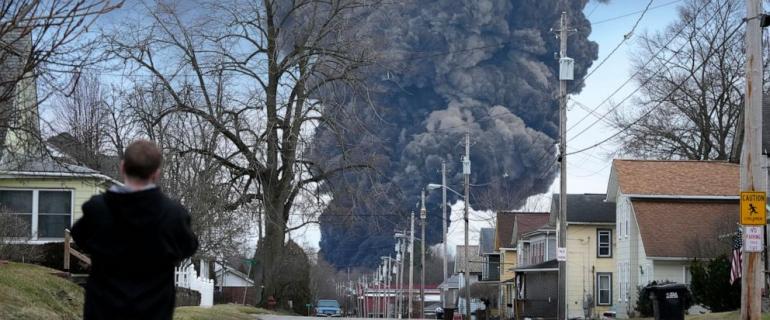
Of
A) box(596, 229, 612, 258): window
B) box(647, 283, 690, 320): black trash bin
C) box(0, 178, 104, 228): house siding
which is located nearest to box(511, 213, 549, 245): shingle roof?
box(596, 229, 612, 258): window

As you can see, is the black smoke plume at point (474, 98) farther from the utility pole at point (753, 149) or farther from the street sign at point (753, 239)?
the street sign at point (753, 239)

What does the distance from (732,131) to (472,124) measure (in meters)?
84.6

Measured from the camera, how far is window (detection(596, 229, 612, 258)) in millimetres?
59438

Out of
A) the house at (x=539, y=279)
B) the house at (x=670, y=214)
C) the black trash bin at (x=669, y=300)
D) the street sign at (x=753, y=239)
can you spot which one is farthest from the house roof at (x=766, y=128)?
the street sign at (x=753, y=239)

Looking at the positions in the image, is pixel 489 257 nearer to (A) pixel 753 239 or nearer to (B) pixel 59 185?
(B) pixel 59 185

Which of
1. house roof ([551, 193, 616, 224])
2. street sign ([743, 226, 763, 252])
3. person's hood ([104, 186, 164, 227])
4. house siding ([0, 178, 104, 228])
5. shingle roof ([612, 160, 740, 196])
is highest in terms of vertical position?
shingle roof ([612, 160, 740, 196])

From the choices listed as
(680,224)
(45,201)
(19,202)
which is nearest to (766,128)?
(680,224)

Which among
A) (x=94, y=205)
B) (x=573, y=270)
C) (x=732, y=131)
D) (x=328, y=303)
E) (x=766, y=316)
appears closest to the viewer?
(x=94, y=205)

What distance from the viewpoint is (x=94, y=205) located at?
706 centimetres

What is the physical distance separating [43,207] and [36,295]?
1811cm

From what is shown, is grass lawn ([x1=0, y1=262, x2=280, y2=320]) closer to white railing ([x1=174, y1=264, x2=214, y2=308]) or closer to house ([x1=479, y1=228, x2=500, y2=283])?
white railing ([x1=174, y1=264, x2=214, y2=308])

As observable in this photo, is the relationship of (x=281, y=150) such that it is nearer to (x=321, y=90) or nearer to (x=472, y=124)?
(x=321, y=90)

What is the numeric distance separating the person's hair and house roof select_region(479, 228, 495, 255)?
304 feet

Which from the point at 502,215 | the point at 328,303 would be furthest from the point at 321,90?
the point at 502,215
